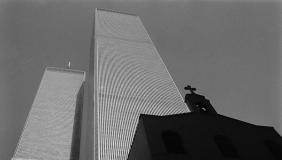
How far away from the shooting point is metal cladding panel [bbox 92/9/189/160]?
72625 millimetres

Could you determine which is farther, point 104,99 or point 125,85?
point 125,85

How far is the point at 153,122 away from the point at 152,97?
64.0 m

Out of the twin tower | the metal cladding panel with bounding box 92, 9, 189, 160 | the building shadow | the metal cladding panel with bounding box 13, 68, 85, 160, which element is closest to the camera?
the metal cladding panel with bounding box 92, 9, 189, 160

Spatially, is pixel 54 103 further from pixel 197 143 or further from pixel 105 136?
pixel 197 143

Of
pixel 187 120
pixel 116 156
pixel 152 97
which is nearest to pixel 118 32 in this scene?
pixel 152 97

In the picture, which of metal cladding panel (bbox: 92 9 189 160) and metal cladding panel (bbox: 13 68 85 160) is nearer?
metal cladding panel (bbox: 92 9 189 160)

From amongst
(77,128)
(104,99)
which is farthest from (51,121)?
(104,99)

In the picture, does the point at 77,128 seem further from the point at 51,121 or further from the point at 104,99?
the point at 104,99

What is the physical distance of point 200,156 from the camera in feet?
66.1

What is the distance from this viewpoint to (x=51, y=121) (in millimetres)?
126750

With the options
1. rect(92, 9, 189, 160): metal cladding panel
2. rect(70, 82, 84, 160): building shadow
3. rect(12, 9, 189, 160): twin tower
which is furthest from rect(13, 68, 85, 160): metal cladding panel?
rect(92, 9, 189, 160): metal cladding panel

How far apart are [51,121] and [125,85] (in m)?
56.3

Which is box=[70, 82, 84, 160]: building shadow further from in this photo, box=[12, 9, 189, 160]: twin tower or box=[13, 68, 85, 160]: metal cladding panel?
box=[13, 68, 85, 160]: metal cladding panel

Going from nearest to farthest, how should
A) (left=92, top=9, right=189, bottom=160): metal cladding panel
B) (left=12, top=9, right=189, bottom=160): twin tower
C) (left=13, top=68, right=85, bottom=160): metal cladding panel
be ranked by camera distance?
(left=92, top=9, right=189, bottom=160): metal cladding panel
(left=12, top=9, right=189, bottom=160): twin tower
(left=13, top=68, right=85, bottom=160): metal cladding panel
